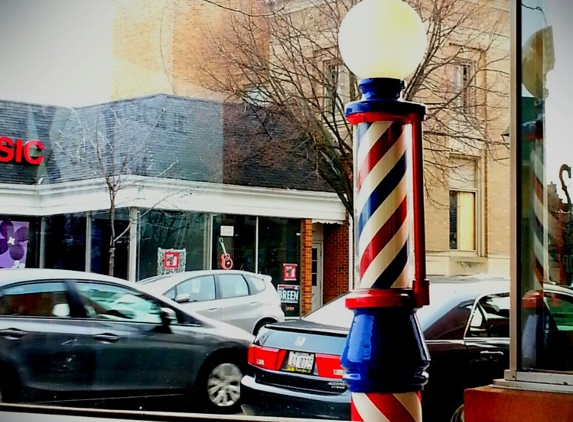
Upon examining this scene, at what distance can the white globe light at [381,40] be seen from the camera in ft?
9.28

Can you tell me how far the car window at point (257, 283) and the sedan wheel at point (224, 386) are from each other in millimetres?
424

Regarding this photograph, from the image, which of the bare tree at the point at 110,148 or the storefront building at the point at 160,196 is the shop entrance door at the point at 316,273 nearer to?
the storefront building at the point at 160,196

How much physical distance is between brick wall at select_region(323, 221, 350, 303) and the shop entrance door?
3 centimetres

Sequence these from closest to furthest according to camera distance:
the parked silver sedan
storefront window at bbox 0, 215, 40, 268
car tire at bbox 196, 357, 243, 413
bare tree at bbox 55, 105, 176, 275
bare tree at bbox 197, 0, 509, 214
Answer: bare tree at bbox 197, 0, 509, 214, car tire at bbox 196, 357, 243, 413, the parked silver sedan, storefront window at bbox 0, 215, 40, 268, bare tree at bbox 55, 105, 176, 275

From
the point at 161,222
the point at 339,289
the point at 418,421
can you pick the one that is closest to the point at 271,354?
the point at 339,289

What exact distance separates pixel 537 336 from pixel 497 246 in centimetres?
148

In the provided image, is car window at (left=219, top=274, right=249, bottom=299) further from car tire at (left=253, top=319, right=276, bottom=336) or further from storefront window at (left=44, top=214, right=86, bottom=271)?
storefront window at (left=44, top=214, right=86, bottom=271)

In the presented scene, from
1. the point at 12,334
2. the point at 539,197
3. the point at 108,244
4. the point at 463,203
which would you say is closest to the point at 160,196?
the point at 108,244

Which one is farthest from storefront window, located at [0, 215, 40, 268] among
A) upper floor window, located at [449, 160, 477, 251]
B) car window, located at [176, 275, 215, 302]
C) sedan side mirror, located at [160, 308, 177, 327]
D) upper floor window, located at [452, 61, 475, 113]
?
upper floor window, located at [452, 61, 475, 113]

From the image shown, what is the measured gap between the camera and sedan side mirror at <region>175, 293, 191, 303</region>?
15.5ft

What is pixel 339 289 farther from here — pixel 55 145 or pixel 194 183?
pixel 55 145

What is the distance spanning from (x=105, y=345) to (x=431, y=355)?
1.72 metres

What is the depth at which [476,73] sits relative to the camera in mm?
4500

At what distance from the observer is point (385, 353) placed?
2.61 m
